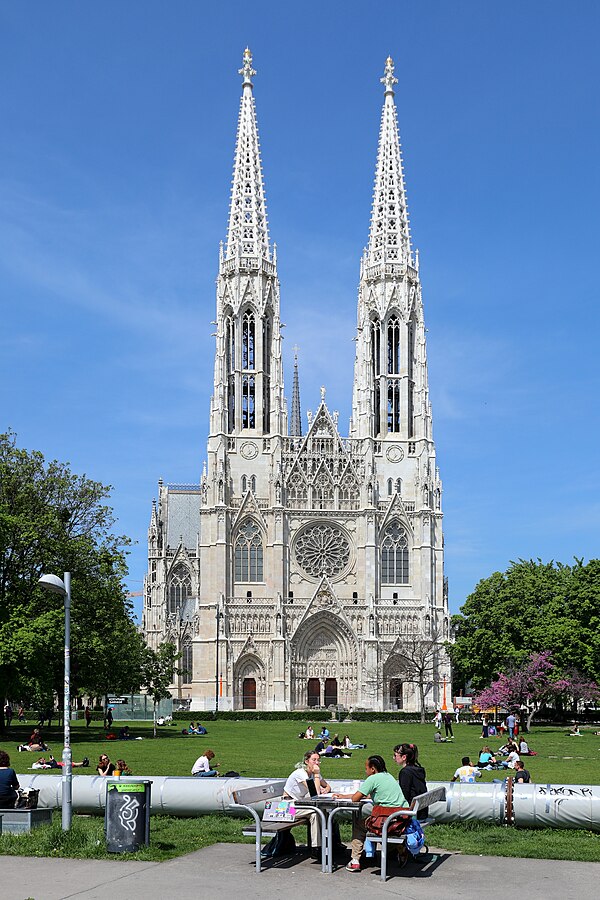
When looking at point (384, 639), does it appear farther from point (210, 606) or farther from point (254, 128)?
point (254, 128)

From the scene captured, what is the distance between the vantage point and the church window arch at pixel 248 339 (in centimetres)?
9394

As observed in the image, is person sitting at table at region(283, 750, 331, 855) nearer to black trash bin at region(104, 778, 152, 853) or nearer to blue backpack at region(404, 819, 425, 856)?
blue backpack at region(404, 819, 425, 856)

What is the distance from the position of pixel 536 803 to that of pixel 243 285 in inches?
3178

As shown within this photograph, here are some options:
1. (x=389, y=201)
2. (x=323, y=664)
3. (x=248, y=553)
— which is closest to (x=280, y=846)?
(x=323, y=664)

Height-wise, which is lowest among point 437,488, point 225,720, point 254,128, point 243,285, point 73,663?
point 225,720

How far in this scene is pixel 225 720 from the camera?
3031 inches

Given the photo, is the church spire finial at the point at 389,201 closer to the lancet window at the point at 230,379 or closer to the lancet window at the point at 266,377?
the lancet window at the point at 266,377

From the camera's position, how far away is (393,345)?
95.6 m

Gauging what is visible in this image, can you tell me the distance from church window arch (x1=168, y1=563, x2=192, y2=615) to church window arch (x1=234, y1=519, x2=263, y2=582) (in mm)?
25514

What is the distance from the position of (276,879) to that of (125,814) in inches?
93.7

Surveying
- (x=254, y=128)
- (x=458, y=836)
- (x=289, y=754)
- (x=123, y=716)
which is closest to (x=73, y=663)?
(x=289, y=754)

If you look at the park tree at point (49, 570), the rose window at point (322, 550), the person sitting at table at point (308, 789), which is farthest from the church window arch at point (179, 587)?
the person sitting at table at point (308, 789)

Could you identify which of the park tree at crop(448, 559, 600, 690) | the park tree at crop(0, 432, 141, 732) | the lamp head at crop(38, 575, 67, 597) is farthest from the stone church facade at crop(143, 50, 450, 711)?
the lamp head at crop(38, 575, 67, 597)

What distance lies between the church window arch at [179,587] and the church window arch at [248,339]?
1167 inches
